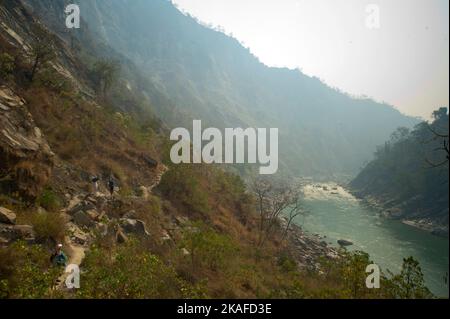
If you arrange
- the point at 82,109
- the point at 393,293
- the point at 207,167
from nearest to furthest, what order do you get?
the point at 393,293, the point at 82,109, the point at 207,167

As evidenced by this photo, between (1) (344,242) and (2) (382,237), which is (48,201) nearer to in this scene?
(1) (344,242)

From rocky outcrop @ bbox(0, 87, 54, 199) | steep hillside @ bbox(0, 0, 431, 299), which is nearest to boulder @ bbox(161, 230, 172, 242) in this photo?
steep hillside @ bbox(0, 0, 431, 299)

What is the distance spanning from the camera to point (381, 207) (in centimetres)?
7050

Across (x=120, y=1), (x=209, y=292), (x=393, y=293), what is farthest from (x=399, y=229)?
(x=120, y=1)

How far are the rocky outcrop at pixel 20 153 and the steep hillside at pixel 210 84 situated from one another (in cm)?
6955

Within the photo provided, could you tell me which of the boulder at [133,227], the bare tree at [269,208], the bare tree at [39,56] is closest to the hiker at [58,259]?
the boulder at [133,227]

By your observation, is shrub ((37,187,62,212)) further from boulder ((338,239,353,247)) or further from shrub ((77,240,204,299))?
boulder ((338,239,353,247))

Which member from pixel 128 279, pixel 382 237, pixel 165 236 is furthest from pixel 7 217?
pixel 382 237

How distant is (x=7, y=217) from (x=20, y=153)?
3332 millimetres

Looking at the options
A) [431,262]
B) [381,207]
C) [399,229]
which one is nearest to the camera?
[431,262]

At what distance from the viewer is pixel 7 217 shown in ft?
34.2
